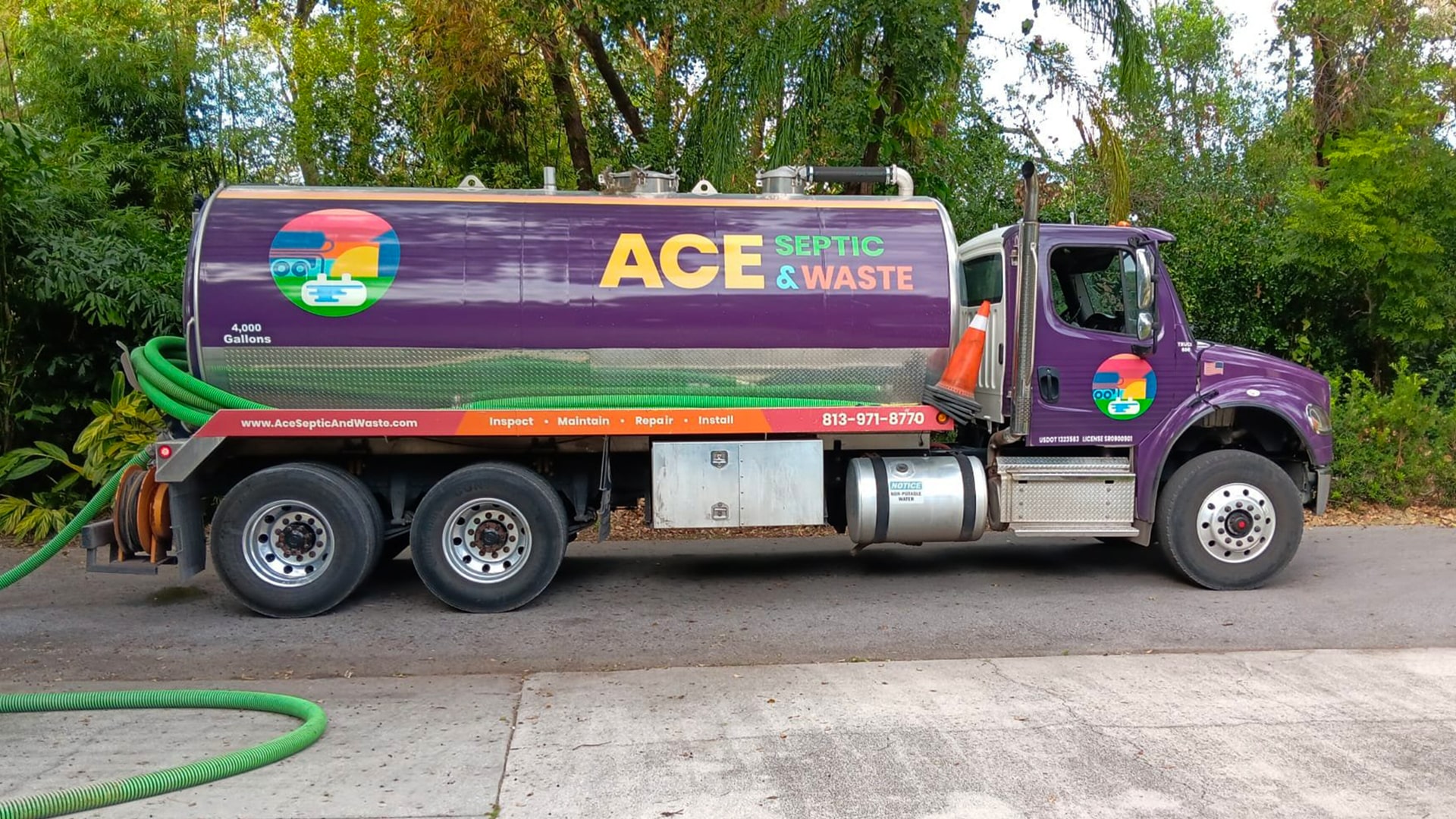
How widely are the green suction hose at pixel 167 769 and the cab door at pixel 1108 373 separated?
17.6ft

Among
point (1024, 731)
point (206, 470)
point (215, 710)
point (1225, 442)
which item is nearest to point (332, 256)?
point (206, 470)

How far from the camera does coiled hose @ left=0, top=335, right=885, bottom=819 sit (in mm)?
4305

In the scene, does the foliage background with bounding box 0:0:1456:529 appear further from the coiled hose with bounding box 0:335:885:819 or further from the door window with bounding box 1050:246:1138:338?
the coiled hose with bounding box 0:335:885:819

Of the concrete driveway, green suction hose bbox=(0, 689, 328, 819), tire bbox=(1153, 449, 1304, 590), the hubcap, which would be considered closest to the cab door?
tire bbox=(1153, 449, 1304, 590)

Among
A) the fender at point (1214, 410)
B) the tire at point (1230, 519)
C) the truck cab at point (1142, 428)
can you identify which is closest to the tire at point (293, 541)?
the truck cab at point (1142, 428)

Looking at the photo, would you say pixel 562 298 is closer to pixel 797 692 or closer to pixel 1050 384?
pixel 797 692

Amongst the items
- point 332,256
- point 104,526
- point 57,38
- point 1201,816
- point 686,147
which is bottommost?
point 1201,816

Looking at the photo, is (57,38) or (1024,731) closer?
(1024,731)

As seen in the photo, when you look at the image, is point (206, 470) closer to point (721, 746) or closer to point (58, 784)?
point (58, 784)

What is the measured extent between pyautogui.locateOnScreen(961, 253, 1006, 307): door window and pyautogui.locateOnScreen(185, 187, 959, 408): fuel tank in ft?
1.53

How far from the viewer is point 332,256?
289 inches

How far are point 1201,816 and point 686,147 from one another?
933cm

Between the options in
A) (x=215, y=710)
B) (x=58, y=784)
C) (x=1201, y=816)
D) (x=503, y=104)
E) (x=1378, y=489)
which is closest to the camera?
(x=1201, y=816)

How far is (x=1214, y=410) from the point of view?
793 centimetres
